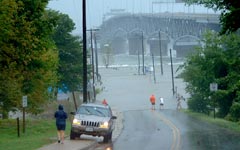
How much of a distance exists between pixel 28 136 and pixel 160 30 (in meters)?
120

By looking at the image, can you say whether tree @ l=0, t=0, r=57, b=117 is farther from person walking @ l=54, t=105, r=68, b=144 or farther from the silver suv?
the silver suv

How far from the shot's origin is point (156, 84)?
113m

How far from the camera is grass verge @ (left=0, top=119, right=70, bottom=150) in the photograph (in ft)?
71.9

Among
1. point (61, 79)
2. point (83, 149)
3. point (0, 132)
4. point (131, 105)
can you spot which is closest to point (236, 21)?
point (83, 149)

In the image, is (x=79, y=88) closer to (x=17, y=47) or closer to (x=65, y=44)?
(x=65, y=44)

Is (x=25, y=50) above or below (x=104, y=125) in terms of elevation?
above

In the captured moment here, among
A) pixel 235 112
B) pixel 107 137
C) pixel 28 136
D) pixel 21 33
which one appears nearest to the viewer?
pixel 21 33

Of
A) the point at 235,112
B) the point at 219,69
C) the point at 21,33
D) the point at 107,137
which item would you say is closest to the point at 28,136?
the point at 107,137

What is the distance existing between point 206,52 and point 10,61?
28896mm

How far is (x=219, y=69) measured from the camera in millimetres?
48406

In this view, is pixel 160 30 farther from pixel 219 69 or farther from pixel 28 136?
pixel 28 136

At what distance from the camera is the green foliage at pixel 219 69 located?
46.2 m

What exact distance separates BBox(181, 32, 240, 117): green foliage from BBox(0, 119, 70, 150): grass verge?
668 inches

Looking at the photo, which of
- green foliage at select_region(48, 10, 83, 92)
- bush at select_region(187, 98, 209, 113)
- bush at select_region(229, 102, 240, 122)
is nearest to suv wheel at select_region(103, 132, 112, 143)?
bush at select_region(229, 102, 240, 122)
